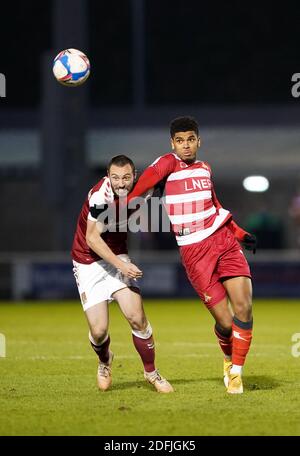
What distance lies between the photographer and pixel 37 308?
19.3 m

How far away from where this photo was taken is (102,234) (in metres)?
8.34

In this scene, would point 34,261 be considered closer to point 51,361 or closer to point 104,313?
point 51,361

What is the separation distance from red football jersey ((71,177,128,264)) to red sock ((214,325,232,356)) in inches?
38.5

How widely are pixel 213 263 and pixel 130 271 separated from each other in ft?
→ 2.53

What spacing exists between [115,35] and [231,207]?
20.4 feet

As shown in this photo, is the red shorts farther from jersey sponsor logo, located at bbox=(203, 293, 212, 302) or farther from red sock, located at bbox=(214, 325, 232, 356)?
red sock, located at bbox=(214, 325, 232, 356)

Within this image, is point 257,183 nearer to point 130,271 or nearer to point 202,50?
point 202,50

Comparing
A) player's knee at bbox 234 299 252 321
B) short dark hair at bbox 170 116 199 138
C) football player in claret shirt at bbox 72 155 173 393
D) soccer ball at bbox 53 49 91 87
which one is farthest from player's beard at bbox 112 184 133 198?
soccer ball at bbox 53 49 91 87

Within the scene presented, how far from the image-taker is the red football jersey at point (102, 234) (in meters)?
8.09

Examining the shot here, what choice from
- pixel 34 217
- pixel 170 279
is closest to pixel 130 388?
pixel 170 279

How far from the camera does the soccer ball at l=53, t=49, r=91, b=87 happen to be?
9602 mm

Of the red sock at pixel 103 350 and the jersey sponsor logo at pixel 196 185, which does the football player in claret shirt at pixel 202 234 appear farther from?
the red sock at pixel 103 350

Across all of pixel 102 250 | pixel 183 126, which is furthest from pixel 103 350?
pixel 183 126
